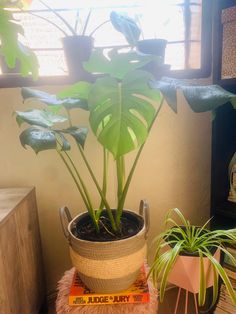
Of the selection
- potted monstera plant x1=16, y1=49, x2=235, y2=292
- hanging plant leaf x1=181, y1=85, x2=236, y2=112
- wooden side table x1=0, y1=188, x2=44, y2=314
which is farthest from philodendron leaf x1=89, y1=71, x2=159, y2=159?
wooden side table x1=0, y1=188, x2=44, y2=314

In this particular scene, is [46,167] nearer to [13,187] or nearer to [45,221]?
[13,187]

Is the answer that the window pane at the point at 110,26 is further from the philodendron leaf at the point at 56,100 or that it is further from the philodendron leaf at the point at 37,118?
the philodendron leaf at the point at 37,118

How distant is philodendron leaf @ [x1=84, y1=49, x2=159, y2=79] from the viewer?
2.01 ft

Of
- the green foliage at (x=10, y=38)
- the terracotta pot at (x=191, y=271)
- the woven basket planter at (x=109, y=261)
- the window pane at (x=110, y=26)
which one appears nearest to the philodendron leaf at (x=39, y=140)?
the green foliage at (x=10, y=38)

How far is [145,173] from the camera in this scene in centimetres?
129

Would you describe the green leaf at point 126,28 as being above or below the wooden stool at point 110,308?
above

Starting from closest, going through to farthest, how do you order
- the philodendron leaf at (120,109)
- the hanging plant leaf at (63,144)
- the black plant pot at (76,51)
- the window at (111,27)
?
the philodendron leaf at (120,109), the hanging plant leaf at (63,144), the black plant pot at (76,51), the window at (111,27)

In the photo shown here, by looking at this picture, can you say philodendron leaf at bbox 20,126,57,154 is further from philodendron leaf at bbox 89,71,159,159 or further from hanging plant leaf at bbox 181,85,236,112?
hanging plant leaf at bbox 181,85,236,112

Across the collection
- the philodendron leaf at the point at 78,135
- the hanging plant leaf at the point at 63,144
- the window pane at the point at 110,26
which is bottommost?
the hanging plant leaf at the point at 63,144

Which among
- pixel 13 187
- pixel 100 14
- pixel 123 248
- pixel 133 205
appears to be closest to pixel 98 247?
pixel 123 248

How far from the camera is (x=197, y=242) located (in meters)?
0.81

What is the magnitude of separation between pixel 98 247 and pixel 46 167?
1.83 ft

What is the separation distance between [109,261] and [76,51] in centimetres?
87

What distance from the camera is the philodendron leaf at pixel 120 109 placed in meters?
0.59
